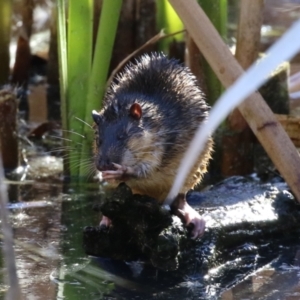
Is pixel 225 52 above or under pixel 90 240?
above

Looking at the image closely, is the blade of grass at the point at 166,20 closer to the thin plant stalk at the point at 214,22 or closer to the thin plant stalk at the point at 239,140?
the thin plant stalk at the point at 214,22

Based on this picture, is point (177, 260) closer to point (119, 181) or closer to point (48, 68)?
point (119, 181)

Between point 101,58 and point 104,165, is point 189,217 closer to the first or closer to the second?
point 104,165

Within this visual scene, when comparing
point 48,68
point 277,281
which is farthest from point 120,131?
point 48,68

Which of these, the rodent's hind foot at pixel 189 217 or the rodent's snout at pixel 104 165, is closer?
the rodent's snout at pixel 104 165

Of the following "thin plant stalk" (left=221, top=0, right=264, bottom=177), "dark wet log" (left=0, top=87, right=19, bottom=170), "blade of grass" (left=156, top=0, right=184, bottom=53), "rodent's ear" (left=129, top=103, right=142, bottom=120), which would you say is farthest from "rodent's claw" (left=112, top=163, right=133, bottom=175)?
"blade of grass" (left=156, top=0, right=184, bottom=53)

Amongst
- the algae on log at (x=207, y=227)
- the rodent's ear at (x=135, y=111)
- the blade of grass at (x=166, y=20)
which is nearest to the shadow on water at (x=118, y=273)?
the algae on log at (x=207, y=227)
